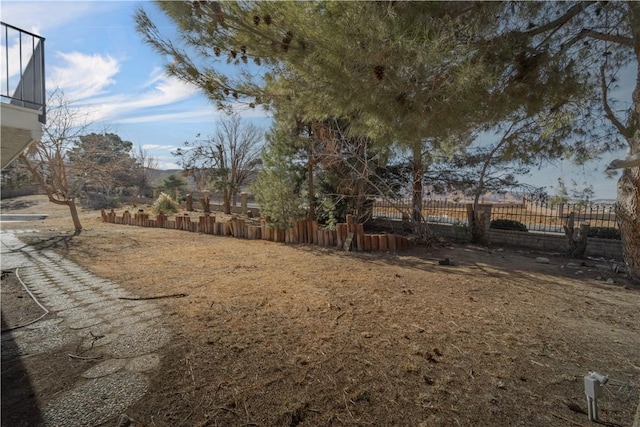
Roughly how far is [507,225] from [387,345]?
709 centimetres

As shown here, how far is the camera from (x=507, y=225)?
8008mm

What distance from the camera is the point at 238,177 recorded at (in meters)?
15.2

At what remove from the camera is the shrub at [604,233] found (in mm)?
6775

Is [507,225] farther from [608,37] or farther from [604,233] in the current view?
[608,37]

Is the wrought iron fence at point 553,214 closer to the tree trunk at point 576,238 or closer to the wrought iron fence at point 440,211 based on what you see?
the tree trunk at point 576,238

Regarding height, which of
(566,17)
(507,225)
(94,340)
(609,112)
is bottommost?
(94,340)

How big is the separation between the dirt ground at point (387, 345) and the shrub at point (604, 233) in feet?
8.26

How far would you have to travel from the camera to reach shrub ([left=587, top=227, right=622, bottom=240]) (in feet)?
22.2

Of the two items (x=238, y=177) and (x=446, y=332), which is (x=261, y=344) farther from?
(x=238, y=177)

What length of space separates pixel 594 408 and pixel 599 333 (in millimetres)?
1474

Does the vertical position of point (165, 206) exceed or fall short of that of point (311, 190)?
it falls short

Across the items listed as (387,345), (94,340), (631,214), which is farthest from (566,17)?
(94,340)

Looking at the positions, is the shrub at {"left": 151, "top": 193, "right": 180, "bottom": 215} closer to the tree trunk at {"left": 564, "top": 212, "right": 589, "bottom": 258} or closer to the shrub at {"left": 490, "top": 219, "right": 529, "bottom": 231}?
the shrub at {"left": 490, "top": 219, "right": 529, "bottom": 231}

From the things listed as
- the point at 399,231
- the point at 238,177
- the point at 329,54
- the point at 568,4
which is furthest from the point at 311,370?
the point at 238,177
